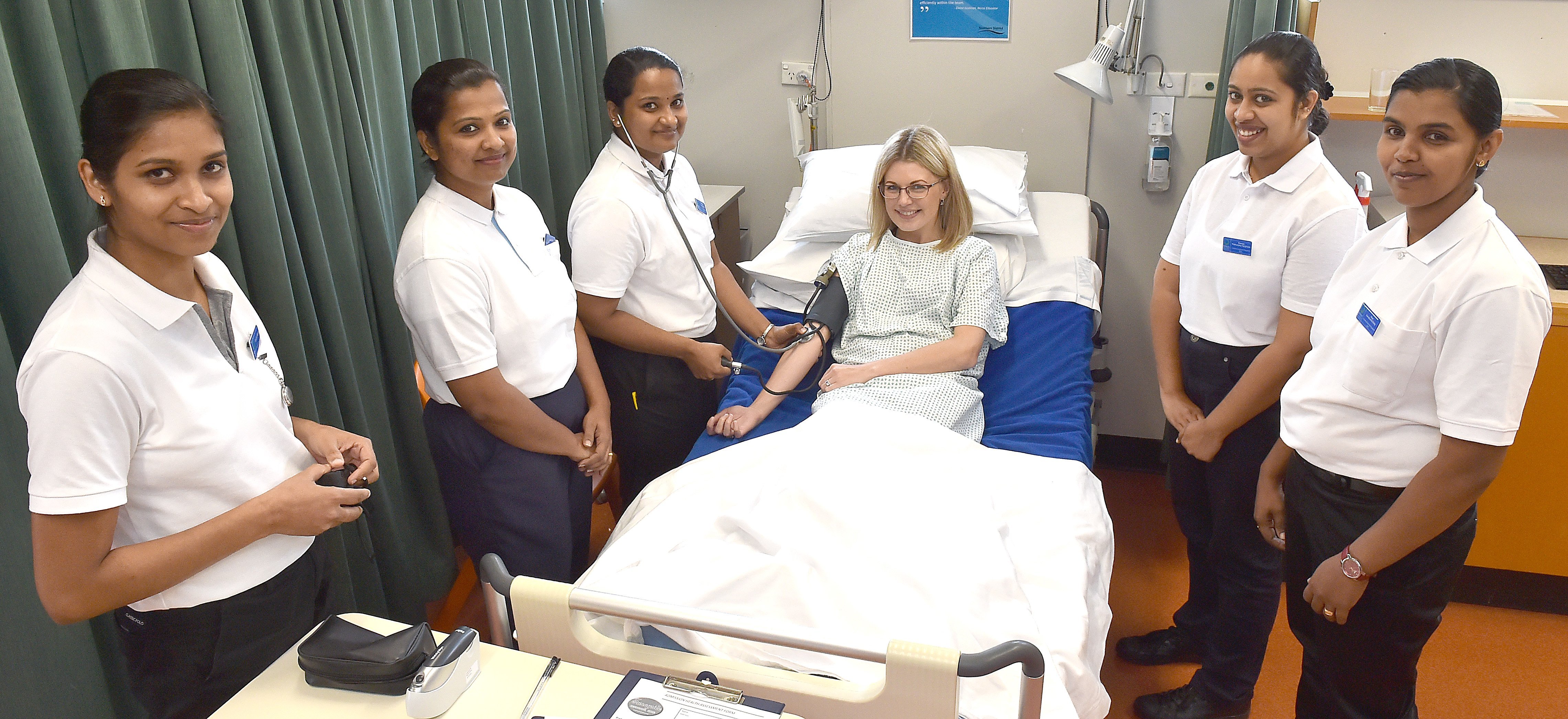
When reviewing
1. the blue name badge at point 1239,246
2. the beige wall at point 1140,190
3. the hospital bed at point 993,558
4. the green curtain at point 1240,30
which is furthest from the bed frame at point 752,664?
the beige wall at point 1140,190

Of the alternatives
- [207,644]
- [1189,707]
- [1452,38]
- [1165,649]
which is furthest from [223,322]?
[1452,38]

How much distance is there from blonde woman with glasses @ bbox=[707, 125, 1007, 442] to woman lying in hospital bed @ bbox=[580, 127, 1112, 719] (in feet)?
0.12

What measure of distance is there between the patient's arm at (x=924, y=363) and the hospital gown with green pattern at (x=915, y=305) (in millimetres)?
13

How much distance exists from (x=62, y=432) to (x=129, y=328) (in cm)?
14

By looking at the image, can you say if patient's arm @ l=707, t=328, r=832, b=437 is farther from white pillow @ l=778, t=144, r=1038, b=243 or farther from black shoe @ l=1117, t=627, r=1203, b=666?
black shoe @ l=1117, t=627, r=1203, b=666

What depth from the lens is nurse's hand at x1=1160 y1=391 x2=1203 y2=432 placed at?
2.01 meters

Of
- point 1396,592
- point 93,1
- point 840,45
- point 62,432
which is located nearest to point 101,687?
point 62,432

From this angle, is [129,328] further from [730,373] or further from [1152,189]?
[1152,189]

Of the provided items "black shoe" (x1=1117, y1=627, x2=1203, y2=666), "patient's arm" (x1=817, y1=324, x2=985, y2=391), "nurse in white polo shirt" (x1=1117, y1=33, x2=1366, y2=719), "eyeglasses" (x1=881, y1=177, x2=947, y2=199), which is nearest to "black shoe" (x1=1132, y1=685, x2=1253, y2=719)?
"nurse in white polo shirt" (x1=1117, y1=33, x2=1366, y2=719)

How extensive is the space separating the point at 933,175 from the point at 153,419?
1754 millimetres

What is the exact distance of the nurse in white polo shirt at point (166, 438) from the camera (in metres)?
1.07

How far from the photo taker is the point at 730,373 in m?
2.37

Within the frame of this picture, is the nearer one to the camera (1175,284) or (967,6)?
(1175,284)

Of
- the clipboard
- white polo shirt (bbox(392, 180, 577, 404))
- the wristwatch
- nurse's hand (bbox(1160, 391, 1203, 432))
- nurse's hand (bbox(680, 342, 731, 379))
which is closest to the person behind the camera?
the clipboard
